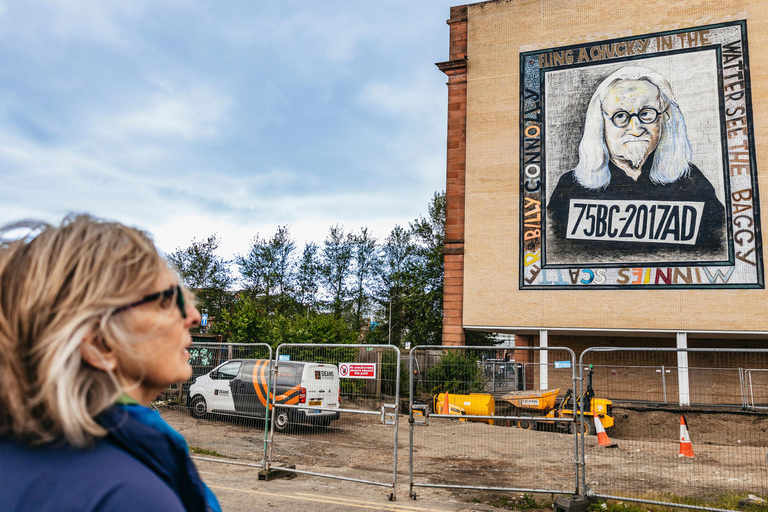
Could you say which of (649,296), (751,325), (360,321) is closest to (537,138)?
(649,296)

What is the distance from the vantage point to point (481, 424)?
8922mm

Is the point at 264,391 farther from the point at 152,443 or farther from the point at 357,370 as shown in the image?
the point at 152,443

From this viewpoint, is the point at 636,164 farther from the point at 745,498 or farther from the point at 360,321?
the point at 360,321

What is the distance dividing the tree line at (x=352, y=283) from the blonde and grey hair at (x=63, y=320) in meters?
38.0

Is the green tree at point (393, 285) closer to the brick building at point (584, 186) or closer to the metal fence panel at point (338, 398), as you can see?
the brick building at point (584, 186)

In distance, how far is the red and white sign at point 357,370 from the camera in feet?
28.8

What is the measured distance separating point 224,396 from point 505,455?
526 centimetres

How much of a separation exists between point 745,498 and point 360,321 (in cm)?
4854

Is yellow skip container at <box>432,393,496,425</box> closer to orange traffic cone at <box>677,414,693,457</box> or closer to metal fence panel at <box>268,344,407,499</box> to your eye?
metal fence panel at <box>268,344,407,499</box>

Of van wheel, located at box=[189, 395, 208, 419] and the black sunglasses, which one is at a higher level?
the black sunglasses

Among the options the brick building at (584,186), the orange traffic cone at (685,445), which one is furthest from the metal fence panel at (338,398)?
the brick building at (584,186)

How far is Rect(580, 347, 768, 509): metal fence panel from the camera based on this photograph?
8641 millimetres

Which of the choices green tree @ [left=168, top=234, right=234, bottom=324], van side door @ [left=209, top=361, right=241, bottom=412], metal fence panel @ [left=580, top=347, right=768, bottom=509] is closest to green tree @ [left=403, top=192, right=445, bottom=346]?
green tree @ [left=168, top=234, right=234, bottom=324]

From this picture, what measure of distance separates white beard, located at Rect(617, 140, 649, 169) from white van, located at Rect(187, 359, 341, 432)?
21.1 meters
